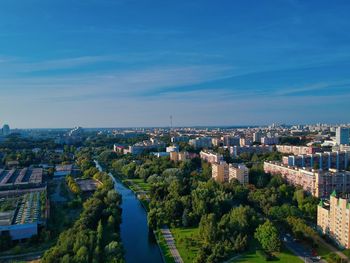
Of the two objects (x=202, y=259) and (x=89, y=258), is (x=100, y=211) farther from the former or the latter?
(x=202, y=259)

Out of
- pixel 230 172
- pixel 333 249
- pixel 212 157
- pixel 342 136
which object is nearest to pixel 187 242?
pixel 333 249

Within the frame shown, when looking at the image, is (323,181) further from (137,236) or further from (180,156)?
(180,156)

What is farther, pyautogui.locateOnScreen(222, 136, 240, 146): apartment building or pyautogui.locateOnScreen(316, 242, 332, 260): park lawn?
pyautogui.locateOnScreen(222, 136, 240, 146): apartment building

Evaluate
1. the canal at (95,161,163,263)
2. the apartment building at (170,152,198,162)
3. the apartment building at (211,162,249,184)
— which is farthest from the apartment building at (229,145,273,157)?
the canal at (95,161,163,263)

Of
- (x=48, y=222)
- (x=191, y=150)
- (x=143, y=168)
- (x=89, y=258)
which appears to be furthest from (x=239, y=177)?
(x=191, y=150)

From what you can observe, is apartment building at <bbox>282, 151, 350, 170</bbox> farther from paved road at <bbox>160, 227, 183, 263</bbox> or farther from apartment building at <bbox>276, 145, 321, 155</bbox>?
paved road at <bbox>160, 227, 183, 263</bbox>

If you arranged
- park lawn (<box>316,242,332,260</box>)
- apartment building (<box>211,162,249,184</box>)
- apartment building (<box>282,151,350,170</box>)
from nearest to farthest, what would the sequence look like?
park lawn (<box>316,242,332,260</box>) < apartment building (<box>211,162,249,184</box>) < apartment building (<box>282,151,350,170</box>)

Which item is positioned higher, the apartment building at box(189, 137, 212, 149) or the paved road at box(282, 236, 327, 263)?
the apartment building at box(189, 137, 212, 149)
